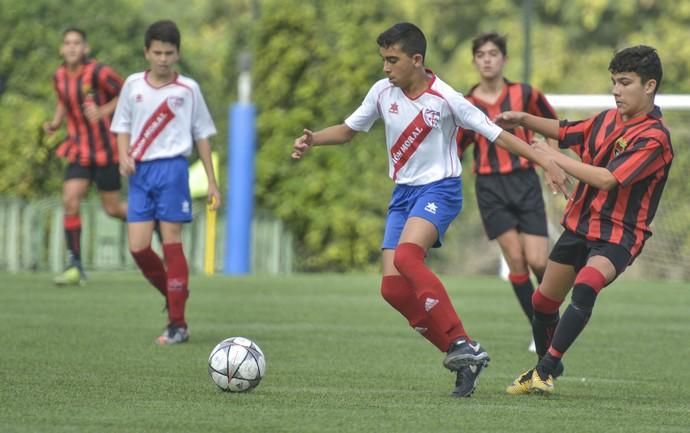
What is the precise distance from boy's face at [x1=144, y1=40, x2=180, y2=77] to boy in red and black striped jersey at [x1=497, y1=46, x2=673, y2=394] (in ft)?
9.68

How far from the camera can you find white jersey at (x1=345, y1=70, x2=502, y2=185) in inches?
304

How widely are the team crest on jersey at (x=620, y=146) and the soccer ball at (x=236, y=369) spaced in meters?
2.05

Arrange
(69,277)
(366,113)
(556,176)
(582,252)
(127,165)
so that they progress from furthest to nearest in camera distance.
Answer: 1. (69,277)
2. (127,165)
3. (366,113)
4. (582,252)
5. (556,176)

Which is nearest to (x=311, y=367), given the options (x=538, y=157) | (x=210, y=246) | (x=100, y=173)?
(x=538, y=157)

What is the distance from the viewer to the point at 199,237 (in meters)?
20.0

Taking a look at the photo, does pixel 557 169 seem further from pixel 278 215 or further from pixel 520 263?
pixel 278 215

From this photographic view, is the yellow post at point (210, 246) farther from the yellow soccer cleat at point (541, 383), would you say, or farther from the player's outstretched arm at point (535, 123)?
the yellow soccer cleat at point (541, 383)

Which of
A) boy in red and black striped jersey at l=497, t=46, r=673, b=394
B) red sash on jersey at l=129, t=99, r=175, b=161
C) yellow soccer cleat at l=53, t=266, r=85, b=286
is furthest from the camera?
yellow soccer cleat at l=53, t=266, r=85, b=286

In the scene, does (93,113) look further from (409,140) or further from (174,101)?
(409,140)

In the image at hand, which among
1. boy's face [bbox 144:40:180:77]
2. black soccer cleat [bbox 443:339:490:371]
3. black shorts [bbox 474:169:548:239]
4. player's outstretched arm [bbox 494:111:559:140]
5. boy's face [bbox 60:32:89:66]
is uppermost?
boy's face [bbox 60:32:89:66]

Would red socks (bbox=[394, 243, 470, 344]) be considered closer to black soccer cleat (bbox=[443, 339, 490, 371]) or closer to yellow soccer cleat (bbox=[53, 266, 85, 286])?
black soccer cleat (bbox=[443, 339, 490, 371])

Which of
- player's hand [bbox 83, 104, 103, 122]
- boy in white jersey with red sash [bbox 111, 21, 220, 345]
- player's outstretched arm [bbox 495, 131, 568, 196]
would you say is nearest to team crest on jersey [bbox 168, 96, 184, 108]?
boy in white jersey with red sash [bbox 111, 21, 220, 345]

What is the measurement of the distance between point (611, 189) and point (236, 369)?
6.68 feet

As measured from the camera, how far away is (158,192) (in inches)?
392
